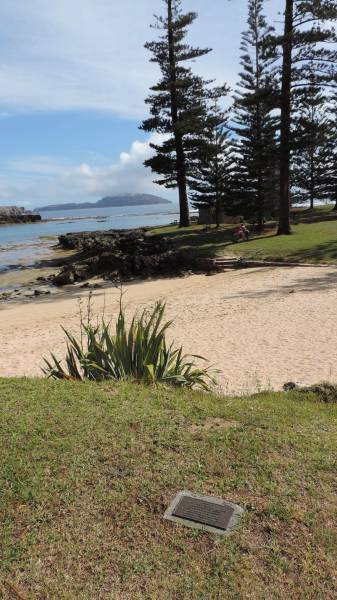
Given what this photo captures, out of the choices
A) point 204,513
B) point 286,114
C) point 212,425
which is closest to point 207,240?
point 286,114

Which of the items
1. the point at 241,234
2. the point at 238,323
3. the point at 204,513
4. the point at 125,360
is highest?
the point at 241,234

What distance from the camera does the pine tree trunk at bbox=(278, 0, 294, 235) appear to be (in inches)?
752

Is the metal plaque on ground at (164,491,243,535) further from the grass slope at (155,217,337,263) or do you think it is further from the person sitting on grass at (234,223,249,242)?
the person sitting on grass at (234,223,249,242)

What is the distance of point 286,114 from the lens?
2050cm

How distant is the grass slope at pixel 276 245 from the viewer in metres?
16.9

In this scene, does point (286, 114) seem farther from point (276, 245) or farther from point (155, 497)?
point (155, 497)

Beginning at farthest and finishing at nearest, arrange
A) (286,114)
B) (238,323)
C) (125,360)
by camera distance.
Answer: (286,114), (238,323), (125,360)

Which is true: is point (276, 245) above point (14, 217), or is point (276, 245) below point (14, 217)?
below

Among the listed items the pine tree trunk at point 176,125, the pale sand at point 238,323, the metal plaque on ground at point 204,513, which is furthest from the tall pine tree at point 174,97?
the metal plaque on ground at point 204,513

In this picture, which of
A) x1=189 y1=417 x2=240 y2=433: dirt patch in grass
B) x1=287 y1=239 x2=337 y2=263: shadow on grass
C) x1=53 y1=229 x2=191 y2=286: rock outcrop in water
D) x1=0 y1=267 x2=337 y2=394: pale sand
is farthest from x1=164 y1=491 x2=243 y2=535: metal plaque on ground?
x1=53 y1=229 x2=191 y2=286: rock outcrop in water

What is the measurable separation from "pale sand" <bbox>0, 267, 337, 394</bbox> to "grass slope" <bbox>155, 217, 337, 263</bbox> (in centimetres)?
134

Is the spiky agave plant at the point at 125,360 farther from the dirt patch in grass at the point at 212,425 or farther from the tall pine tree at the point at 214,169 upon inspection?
the tall pine tree at the point at 214,169

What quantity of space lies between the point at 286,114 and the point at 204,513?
20.3 meters

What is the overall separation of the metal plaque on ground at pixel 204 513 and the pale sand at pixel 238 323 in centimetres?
→ 325
